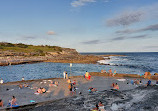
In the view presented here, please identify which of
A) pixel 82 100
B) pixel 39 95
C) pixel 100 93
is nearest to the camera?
pixel 82 100

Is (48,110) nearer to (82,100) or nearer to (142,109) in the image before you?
(82,100)

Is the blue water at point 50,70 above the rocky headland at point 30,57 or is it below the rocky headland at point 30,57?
below

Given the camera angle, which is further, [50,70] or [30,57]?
[30,57]

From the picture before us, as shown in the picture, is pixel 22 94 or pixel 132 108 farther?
pixel 22 94

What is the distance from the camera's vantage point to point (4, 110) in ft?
45.7

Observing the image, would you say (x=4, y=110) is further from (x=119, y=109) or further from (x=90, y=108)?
(x=119, y=109)

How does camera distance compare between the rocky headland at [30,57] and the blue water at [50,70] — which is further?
the rocky headland at [30,57]

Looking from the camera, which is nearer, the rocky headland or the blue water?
the blue water

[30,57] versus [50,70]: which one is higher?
[30,57]

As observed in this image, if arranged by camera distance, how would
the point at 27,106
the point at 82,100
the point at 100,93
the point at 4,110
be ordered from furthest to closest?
the point at 100,93, the point at 82,100, the point at 27,106, the point at 4,110

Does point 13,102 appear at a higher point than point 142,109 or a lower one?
higher

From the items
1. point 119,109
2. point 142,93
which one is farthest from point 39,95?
point 142,93

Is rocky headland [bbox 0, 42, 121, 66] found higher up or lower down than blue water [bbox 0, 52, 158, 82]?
higher up

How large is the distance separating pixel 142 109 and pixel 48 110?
35.0 ft
